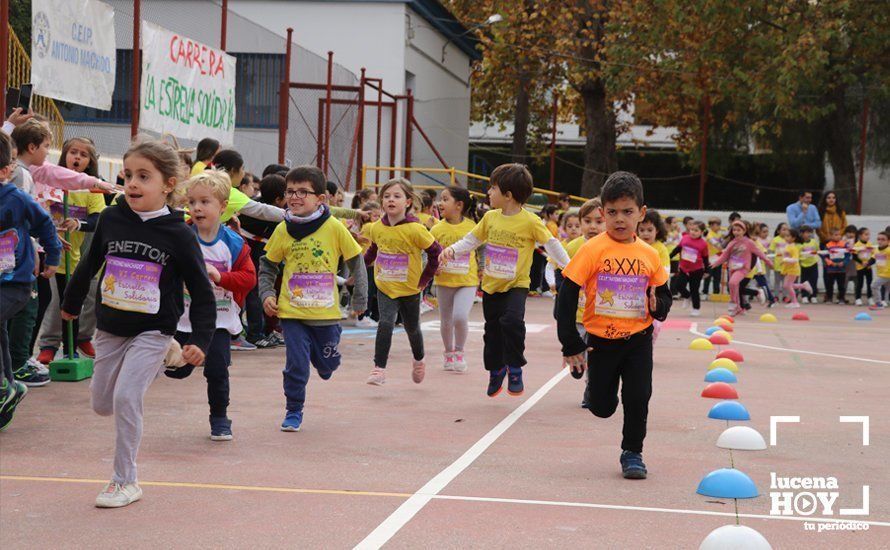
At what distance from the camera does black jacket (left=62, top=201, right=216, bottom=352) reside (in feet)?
20.0

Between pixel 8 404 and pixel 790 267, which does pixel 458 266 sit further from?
pixel 790 267

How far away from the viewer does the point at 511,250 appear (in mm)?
9797

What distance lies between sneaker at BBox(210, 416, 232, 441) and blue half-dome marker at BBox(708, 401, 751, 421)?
339cm

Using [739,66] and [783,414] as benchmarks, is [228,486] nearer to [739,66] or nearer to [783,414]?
[783,414]

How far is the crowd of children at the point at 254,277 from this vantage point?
20.1 feet

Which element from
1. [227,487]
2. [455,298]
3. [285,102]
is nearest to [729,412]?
[455,298]

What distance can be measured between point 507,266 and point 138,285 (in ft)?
13.8

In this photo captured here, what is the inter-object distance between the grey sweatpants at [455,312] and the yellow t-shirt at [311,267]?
9.37 feet

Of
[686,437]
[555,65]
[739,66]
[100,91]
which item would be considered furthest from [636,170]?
[686,437]

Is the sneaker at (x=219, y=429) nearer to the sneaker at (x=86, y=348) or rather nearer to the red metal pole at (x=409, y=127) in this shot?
the sneaker at (x=86, y=348)

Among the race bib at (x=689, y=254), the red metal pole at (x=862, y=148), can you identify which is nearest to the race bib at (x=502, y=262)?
the race bib at (x=689, y=254)

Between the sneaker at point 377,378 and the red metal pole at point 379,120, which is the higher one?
the red metal pole at point 379,120

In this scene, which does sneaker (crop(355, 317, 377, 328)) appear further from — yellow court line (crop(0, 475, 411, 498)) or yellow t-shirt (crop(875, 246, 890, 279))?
yellow t-shirt (crop(875, 246, 890, 279))

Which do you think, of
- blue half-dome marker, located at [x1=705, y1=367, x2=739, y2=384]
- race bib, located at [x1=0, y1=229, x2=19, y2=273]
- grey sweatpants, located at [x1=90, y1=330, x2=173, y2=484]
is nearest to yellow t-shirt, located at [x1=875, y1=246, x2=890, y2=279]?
blue half-dome marker, located at [x1=705, y1=367, x2=739, y2=384]
